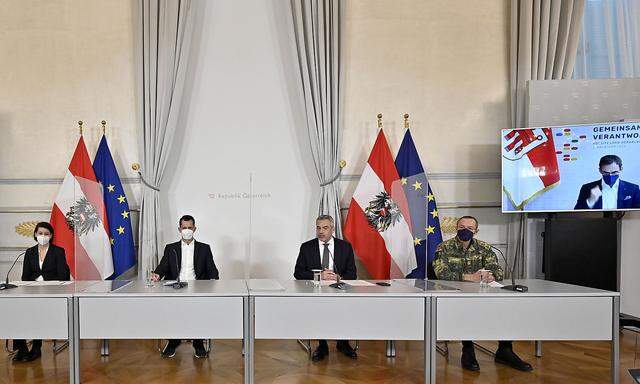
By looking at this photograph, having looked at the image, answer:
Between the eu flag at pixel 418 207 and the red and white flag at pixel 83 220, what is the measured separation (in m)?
3.01

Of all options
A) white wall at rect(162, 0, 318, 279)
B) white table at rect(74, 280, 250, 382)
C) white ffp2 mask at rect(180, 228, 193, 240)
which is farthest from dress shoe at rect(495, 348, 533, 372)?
white ffp2 mask at rect(180, 228, 193, 240)

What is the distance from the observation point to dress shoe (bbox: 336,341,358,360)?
4.35 m

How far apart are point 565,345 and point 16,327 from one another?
4.46 m

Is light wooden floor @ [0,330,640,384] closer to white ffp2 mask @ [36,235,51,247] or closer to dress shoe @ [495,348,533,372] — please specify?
dress shoe @ [495,348,533,372]

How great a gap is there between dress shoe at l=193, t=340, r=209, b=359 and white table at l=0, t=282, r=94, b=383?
3.60ft

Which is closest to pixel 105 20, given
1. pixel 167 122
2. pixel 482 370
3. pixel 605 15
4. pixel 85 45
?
pixel 85 45

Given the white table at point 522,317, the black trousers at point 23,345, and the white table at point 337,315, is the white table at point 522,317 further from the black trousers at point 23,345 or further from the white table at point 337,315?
the black trousers at point 23,345

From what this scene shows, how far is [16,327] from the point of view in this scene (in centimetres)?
344

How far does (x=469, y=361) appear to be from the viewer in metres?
4.04

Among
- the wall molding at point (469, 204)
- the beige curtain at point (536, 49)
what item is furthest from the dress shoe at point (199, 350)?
the beige curtain at point (536, 49)

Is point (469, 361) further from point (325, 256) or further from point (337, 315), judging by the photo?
A: point (325, 256)

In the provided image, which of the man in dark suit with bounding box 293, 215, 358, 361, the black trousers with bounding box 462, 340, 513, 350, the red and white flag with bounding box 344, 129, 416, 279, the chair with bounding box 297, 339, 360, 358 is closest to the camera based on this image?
the black trousers with bounding box 462, 340, 513, 350

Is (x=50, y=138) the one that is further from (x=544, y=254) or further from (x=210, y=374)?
(x=544, y=254)

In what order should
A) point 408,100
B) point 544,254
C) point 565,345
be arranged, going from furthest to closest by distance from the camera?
1. point 408,100
2. point 544,254
3. point 565,345
